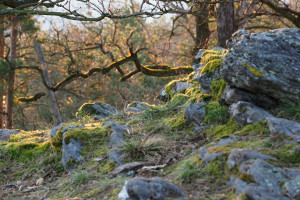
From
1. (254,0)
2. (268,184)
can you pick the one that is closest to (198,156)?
(268,184)

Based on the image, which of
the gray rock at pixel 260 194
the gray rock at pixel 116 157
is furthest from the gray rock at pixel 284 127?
the gray rock at pixel 116 157

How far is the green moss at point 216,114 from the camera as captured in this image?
13.0 feet

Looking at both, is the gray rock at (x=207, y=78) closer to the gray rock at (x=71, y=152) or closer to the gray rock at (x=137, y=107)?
the gray rock at (x=137, y=107)

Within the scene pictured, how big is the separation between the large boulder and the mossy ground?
0.49 metres

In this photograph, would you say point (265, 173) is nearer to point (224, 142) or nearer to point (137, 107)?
point (224, 142)

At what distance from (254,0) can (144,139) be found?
780cm

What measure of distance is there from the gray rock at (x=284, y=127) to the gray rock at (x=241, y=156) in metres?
0.49

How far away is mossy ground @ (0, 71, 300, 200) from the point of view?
8.97 feet

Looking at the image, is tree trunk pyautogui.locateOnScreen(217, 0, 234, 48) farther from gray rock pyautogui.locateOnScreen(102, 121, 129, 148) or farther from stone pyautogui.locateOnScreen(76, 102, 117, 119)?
gray rock pyautogui.locateOnScreen(102, 121, 129, 148)

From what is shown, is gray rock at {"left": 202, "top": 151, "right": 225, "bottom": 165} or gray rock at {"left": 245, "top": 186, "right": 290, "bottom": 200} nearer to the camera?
gray rock at {"left": 245, "top": 186, "right": 290, "bottom": 200}

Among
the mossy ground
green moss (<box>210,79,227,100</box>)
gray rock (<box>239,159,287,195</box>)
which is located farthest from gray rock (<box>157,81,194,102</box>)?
gray rock (<box>239,159,287,195</box>)

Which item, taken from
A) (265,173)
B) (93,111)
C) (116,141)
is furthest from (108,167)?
(93,111)

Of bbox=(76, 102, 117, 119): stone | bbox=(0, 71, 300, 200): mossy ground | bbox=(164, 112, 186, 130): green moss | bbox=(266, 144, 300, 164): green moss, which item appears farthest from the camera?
bbox=(76, 102, 117, 119): stone

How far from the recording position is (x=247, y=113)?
11.5ft
